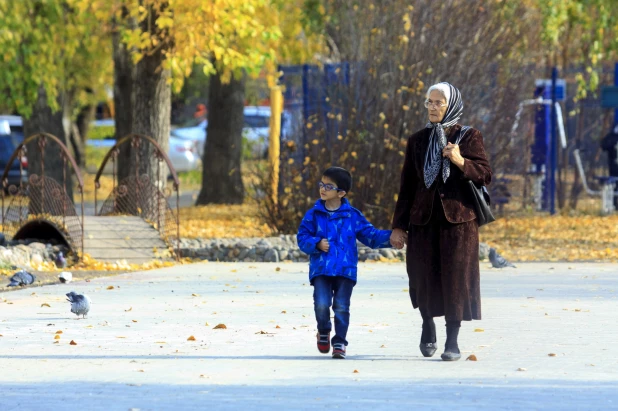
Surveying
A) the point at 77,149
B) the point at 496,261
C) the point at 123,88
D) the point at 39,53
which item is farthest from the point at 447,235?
the point at 77,149

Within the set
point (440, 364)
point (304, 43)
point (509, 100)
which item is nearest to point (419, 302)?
point (440, 364)

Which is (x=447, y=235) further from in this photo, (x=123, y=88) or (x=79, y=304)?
(x=123, y=88)

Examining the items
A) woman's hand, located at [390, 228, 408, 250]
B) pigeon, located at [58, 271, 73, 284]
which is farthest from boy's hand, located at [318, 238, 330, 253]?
pigeon, located at [58, 271, 73, 284]

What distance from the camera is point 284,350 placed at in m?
8.25

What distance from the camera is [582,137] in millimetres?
23312

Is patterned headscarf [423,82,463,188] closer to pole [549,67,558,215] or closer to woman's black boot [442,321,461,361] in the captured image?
woman's black boot [442,321,461,361]

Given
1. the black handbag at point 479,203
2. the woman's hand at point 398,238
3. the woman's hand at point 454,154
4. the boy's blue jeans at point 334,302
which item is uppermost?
the woman's hand at point 454,154

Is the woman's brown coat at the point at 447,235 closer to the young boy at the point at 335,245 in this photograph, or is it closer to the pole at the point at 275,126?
the young boy at the point at 335,245

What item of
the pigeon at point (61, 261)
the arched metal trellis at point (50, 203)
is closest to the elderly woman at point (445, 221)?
the arched metal trellis at point (50, 203)

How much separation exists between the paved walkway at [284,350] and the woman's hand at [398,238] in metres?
0.67

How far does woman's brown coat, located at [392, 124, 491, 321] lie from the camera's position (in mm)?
7648

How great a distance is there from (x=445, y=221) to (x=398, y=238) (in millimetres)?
298

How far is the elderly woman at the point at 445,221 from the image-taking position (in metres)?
7.65

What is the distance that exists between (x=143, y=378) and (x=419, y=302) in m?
1.69
